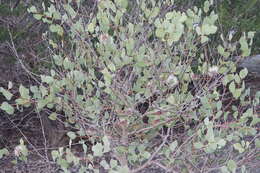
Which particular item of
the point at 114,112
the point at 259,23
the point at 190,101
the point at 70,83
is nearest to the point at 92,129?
the point at 114,112

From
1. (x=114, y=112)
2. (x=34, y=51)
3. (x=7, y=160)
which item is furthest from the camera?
(x=7, y=160)

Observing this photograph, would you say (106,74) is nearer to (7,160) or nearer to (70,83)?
(70,83)

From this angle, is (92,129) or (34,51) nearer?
(92,129)

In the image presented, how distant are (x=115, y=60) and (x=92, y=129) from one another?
2.46 feet

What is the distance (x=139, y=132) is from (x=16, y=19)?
237 cm

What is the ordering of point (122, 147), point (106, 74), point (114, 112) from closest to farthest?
point (106, 74) → point (122, 147) → point (114, 112)

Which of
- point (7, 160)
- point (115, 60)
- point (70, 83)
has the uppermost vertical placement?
point (115, 60)

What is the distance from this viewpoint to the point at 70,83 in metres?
2.33

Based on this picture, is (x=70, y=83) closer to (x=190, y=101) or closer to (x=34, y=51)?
(x=190, y=101)

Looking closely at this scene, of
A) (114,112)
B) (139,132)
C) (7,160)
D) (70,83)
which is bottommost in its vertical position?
(7,160)

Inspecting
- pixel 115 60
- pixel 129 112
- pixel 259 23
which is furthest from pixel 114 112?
pixel 259 23

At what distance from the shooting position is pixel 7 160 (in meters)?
5.20

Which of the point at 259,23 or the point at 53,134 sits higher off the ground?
the point at 259,23

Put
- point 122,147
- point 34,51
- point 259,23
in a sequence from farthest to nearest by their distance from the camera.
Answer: point 259,23 → point 34,51 → point 122,147
